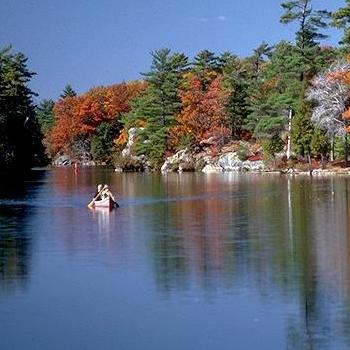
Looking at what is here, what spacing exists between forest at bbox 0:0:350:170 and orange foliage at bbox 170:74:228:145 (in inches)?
4.0

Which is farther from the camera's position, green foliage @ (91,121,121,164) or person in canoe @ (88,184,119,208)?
green foliage @ (91,121,121,164)

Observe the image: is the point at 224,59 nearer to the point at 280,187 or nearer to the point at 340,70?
the point at 340,70

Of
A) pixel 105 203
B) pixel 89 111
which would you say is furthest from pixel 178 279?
pixel 89 111

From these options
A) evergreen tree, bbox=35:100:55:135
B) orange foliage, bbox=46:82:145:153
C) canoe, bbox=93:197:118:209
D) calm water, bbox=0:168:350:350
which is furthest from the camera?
evergreen tree, bbox=35:100:55:135

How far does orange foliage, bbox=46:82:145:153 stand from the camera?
110m

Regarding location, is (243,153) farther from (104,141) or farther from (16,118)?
(104,141)

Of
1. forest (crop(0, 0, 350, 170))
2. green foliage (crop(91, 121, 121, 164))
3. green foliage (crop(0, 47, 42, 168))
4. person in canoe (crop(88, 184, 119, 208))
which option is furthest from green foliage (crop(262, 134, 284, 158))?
green foliage (crop(91, 121, 121, 164))

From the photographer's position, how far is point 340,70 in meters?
55.8

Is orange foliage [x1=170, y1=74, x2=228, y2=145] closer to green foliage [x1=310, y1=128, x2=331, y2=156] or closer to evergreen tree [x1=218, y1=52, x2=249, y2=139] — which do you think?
evergreen tree [x1=218, y1=52, x2=249, y2=139]

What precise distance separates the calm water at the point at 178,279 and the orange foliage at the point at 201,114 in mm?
44789

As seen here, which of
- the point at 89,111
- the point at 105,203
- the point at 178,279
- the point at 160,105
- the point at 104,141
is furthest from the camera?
the point at 89,111

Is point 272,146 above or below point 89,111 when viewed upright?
below

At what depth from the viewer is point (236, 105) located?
3002 inches

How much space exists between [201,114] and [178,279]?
6265cm
